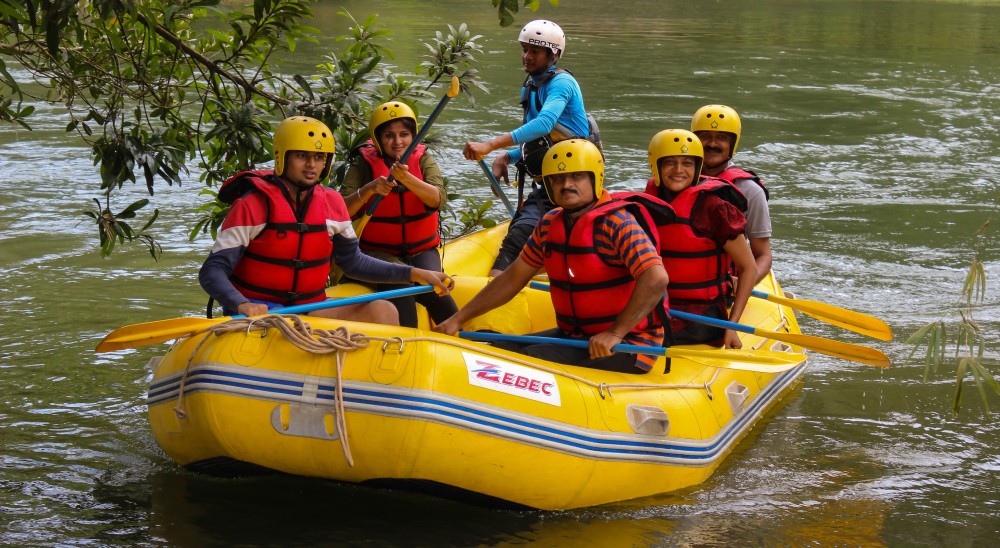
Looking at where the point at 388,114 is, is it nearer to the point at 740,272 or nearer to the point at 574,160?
the point at 574,160

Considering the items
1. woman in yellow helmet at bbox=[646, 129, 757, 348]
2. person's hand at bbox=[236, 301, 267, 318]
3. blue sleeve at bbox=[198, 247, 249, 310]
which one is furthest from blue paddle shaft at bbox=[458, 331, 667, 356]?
blue sleeve at bbox=[198, 247, 249, 310]

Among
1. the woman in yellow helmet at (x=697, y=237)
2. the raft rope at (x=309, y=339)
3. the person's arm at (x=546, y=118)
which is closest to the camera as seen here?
the raft rope at (x=309, y=339)

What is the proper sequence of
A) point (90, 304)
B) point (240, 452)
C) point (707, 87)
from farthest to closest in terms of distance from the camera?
1. point (707, 87)
2. point (90, 304)
3. point (240, 452)

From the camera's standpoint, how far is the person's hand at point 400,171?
5172 millimetres

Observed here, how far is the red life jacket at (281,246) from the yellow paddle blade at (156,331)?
41 centimetres

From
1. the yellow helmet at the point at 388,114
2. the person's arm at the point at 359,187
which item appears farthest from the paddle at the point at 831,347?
the yellow helmet at the point at 388,114

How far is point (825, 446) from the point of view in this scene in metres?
5.36

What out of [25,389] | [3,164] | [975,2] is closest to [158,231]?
[3,164]

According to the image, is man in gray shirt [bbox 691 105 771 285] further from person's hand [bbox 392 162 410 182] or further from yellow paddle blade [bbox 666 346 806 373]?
person's hand [bbox 392 162 410 182]

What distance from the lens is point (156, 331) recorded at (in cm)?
416

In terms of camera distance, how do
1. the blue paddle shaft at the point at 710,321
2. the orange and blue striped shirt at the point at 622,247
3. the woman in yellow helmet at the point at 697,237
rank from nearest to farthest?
the orange and blue striped shirt at the point at 622,247, the blue paddle shaft at the point at 710,321, the woman in yellow helmet at the point at 697,237

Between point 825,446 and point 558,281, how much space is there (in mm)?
1703

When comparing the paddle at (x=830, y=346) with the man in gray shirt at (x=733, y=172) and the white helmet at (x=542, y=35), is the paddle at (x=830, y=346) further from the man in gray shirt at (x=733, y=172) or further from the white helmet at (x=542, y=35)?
the white helmet at (x=542, y=35)

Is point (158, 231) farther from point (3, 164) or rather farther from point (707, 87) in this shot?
point (707, 87)
